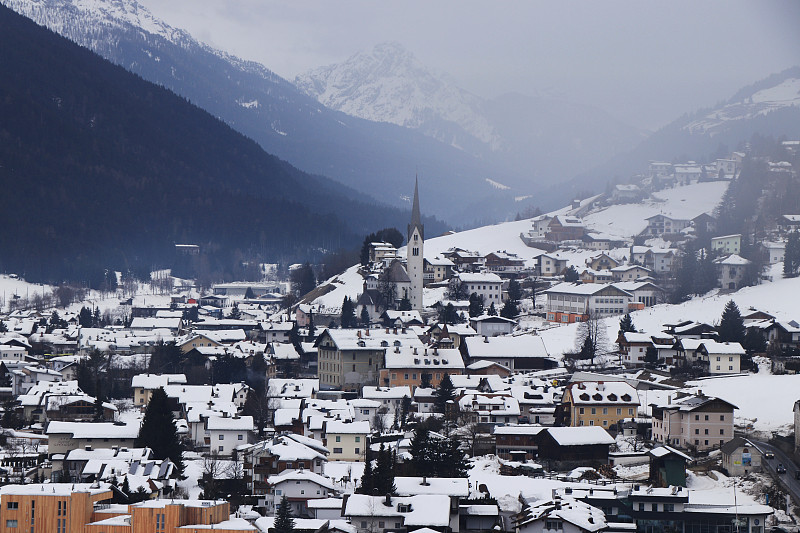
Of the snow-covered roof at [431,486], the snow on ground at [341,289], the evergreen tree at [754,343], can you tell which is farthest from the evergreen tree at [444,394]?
the snow on ground at [341,289]

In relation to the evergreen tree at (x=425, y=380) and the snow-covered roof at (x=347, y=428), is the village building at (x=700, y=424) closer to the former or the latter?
the snow-covered roof at (x=347, y=428)

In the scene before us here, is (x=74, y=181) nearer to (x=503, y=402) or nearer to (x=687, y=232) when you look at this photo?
(x=687, y=232)

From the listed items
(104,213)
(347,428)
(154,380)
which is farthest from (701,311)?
(104,213)

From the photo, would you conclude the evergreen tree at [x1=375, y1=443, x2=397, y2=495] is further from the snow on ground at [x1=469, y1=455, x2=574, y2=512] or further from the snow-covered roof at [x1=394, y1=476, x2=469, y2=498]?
the snow on ground at [x1=469, y1=455, x2=574, y2=512]

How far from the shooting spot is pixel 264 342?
271 feet

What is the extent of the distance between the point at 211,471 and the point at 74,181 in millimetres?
149142

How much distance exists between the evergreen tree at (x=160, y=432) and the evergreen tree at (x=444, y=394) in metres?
12.6

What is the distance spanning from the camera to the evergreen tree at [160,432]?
48.6 metres

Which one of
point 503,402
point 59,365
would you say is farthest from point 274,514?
point 59,365

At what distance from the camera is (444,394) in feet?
191

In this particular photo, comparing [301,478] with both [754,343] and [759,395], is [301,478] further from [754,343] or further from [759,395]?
[754,343]

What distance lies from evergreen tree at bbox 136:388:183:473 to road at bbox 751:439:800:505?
65.9 ft

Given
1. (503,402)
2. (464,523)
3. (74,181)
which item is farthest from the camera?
(74,181)

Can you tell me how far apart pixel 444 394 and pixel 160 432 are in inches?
546
